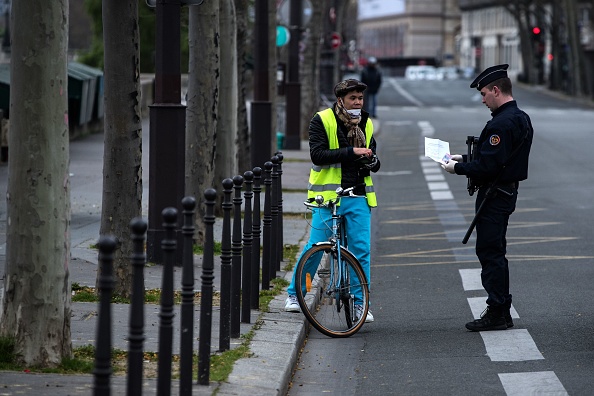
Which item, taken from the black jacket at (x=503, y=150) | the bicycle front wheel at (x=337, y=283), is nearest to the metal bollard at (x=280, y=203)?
the bicycle front wheel at (x=337, y=283)

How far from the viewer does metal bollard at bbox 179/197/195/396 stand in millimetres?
6621

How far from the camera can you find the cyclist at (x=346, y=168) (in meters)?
9.86

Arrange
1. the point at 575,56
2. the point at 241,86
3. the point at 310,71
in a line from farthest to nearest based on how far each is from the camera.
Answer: the point at 575,56
the point at 310,71
the point at 241,86

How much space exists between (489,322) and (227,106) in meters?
7.57

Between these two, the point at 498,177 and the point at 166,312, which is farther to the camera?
the point at 498,177

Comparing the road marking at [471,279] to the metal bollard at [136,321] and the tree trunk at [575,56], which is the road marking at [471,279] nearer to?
the metal bollard at [136,321]

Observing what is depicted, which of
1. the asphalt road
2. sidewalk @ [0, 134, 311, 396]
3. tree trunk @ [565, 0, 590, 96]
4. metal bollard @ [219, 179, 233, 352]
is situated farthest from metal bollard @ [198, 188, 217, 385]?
tree trunk @ [565, 0, 590, 96]

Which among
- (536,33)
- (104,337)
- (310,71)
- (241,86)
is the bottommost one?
(104,337)

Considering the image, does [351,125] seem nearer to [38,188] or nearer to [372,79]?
[38,188]

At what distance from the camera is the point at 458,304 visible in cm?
1131

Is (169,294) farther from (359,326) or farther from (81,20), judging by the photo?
(81,20)

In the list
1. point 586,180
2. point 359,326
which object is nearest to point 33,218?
point 359,326

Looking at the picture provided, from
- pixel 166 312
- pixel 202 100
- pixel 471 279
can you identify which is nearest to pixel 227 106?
pixel 202 100

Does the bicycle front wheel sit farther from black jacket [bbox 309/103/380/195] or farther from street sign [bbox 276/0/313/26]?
street sign [bbox 276/0/313/26]
